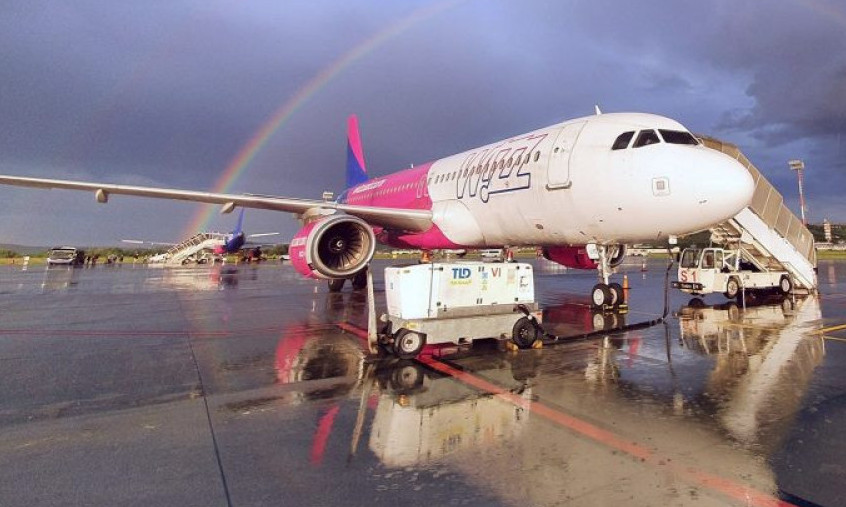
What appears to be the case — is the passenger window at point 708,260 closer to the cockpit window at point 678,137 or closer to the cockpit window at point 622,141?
the cockpit window at point 678,137

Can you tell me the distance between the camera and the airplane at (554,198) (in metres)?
8.55

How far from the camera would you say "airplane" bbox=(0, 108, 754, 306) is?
8547 mm

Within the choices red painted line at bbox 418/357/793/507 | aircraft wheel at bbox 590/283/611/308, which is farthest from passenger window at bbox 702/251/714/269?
red painted line at bbox 418/357/793/507

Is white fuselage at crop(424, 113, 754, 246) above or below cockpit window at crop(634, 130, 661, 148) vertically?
below

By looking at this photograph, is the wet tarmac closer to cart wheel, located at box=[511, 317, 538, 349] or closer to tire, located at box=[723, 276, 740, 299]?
cart wheel, located at box=[511, 317, 538, 349]

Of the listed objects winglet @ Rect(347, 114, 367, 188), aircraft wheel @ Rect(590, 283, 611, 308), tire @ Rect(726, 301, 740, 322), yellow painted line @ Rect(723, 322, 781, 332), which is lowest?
yellow painted line @ Rect(723, 322, 781, 332)

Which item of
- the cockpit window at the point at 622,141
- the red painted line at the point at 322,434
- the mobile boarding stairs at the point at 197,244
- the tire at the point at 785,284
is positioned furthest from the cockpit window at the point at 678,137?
the mobile boarding stairs at the point at 197,244

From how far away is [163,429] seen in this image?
13.8ft

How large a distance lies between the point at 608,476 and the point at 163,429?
12.6ft

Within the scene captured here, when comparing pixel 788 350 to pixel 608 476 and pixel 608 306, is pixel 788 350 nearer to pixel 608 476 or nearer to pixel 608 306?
pixel 608 306

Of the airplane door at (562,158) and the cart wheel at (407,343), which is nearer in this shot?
the cart wheel at (407,343)

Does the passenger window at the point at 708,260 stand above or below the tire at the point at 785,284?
above

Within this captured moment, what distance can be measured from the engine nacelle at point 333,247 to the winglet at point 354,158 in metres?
16.0

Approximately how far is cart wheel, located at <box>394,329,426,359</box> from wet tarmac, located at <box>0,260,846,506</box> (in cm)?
15
